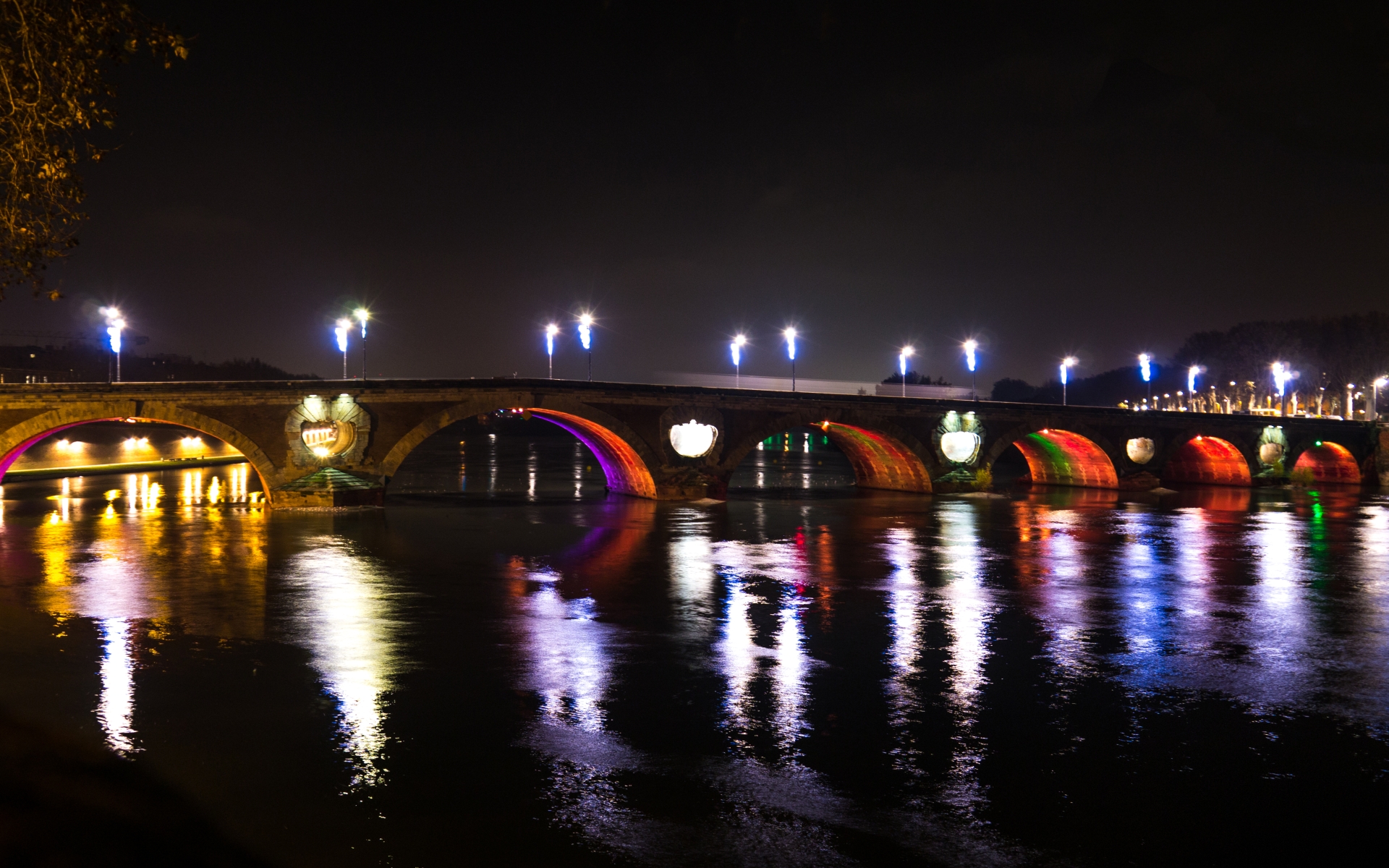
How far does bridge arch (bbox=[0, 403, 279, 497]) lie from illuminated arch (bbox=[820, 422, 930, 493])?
89.8 ft

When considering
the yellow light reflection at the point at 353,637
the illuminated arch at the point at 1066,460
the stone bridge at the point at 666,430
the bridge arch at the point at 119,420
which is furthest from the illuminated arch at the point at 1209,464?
the yellow light reflection at the point at 353,637

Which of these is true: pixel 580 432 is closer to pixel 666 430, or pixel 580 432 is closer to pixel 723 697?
pixel 666 430

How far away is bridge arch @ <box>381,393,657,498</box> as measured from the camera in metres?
43.2

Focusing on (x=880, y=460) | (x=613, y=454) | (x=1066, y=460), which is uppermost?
(x=613, y=454)

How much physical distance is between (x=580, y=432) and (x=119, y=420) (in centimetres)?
2250

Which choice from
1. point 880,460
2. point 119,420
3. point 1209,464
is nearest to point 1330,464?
point 1209,464

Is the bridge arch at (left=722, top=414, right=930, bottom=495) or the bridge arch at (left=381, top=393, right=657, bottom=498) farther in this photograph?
the bridge arch at (left=722, top=414, right=930, bottom=495)

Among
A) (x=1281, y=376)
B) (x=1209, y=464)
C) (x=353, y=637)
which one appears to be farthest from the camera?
(x=1281, y=376)

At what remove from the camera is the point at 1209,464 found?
72.6m

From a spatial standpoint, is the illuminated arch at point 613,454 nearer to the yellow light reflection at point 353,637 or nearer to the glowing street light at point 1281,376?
the yellow light reflection at point 353,637

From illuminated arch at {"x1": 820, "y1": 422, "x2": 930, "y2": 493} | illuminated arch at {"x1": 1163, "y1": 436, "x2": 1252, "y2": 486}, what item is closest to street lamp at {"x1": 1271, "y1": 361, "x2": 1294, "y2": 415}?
illuminated arch at {"x1": 1163, "y1": 436, "x2": 1252, "y2": 486}

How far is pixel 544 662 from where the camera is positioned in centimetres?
1488

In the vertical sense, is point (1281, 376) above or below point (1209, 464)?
above

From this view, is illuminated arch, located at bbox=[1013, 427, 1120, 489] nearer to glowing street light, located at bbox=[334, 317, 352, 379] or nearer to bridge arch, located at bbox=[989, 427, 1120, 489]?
bridge arch, located at bbox=[989, 427, 1120, 489]
